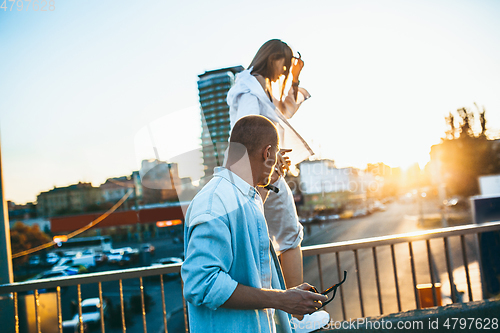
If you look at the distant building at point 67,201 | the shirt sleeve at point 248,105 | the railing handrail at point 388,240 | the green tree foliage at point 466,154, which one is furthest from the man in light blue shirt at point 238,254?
the green tree foliage at point 466,154

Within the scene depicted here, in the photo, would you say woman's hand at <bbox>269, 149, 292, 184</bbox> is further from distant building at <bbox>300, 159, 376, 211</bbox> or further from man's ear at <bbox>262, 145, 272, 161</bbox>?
distant building at <bbox>300, 159, 376, 211</bbox>

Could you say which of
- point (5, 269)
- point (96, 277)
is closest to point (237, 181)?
point (96, 277)

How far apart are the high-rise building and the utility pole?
→ 155 cm

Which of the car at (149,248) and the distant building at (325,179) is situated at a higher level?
the distant building at (325,179)

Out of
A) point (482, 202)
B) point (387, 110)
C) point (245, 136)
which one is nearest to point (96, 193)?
point (387, 110)

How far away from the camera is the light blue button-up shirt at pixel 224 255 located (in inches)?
30.2

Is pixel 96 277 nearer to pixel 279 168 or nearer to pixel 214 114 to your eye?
pixel 214 114

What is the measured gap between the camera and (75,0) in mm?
2039

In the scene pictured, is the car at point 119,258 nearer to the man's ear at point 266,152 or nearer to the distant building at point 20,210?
the distant building at point 20,210

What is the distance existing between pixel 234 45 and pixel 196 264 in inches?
72.8

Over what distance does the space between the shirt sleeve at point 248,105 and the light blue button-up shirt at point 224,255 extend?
45 cm

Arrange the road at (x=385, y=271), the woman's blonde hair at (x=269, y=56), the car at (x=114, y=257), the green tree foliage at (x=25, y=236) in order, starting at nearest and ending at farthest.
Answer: the woman's blonde hair at (x=269, y=56), the road at (x=385, y=271), the green tree foliage at (x=25, y=236), the car at (x=114, y=257)

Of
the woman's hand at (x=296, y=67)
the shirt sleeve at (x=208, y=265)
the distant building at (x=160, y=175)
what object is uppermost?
the woman's hand at (x=296, y=67)

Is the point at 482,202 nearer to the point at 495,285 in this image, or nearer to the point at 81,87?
the point at 495,285
